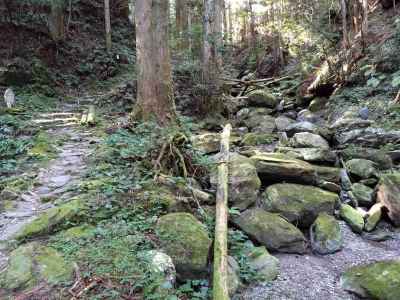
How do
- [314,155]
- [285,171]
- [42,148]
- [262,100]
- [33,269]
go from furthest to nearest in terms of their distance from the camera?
[262,100] < [314,155] < [42,148] < [285,171] < [33,269]

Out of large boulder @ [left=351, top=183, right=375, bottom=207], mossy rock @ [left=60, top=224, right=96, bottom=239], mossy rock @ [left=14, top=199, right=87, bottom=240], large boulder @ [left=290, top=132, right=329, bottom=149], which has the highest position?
Answer: large boulder @ [left=290, top=132, right=329, bottom=149]

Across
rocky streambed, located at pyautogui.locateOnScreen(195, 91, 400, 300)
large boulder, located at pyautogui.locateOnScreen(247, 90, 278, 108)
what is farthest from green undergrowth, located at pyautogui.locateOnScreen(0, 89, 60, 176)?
large boulder, located at pyautogui.locateOnScreen(247, 90, 278, 108)

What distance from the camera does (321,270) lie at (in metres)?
4.57

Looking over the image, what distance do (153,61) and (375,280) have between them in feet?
17.2

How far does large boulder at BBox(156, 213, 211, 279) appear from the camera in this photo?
382 centimetres

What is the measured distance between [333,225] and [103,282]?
3434mm

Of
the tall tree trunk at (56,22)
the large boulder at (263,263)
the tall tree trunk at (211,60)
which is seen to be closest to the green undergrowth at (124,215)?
the large boulder at (263,263)

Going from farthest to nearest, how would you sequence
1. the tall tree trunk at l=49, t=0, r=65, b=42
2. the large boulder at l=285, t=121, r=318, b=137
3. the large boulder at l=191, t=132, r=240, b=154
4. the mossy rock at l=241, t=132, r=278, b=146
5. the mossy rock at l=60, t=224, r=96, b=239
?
the tall tree trunk at l=49, t=0, r=65, b=42, the mossy rock at l=241, t=132, r=278, b=146, the large boulder at l=285, t=121, r=318, b=137, the large boulder at l=191, t=132, r=240, b=154, the mossy rock at l=60, t=224, r=96, b=239

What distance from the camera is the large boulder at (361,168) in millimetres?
6680

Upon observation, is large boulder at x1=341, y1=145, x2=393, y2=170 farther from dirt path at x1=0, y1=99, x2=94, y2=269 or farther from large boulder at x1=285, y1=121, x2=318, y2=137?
dirt path at x1=0, y1=99, x2=94, y2=269

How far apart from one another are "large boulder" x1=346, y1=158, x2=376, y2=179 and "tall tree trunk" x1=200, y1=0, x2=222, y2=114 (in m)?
4.64

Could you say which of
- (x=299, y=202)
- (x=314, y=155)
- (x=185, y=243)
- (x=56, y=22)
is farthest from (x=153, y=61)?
(x=56, y=22)

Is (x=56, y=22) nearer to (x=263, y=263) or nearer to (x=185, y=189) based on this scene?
(x=185, y=189)

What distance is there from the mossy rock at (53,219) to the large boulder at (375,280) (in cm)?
317
